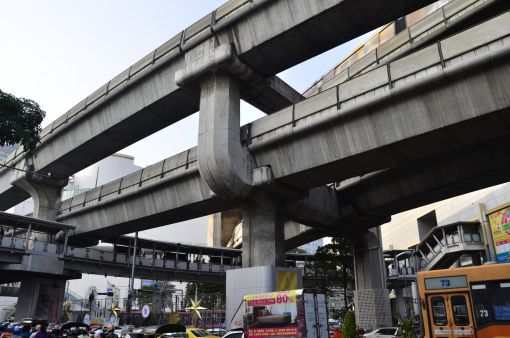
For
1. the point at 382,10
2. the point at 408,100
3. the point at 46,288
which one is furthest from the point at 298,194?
the point at 46,288

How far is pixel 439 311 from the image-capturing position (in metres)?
13.6

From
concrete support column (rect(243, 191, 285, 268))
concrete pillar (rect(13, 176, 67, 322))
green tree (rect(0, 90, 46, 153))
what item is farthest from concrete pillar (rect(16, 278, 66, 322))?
concrete support column (rect(243, 191, 285, 268))

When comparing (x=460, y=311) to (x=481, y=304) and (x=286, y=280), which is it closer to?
(x=481, y=304)

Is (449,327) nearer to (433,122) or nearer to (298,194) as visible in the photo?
(433,122)

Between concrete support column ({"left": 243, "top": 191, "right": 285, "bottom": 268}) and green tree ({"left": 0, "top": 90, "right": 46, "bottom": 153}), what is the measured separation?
429 inches

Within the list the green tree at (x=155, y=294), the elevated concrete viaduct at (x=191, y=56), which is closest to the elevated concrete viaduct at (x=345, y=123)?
the elevated concrete viaduct at (x=191, y=56)

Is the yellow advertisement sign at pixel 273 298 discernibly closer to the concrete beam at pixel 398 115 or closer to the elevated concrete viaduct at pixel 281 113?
the elevated concrete viaduct at pixel 281 113

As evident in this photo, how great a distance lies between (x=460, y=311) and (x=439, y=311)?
69 centimetres

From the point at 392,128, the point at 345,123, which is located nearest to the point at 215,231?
the point at 345,123

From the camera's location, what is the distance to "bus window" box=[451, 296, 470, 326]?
1297 cm

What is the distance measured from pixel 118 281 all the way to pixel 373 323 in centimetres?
11472

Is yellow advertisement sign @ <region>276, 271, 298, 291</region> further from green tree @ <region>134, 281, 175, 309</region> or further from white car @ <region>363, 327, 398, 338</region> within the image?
green tree @ <region>134, 281, 175, 309</region>

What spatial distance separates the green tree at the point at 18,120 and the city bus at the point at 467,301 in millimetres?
17080

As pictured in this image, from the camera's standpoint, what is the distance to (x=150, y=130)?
27.8 meters
